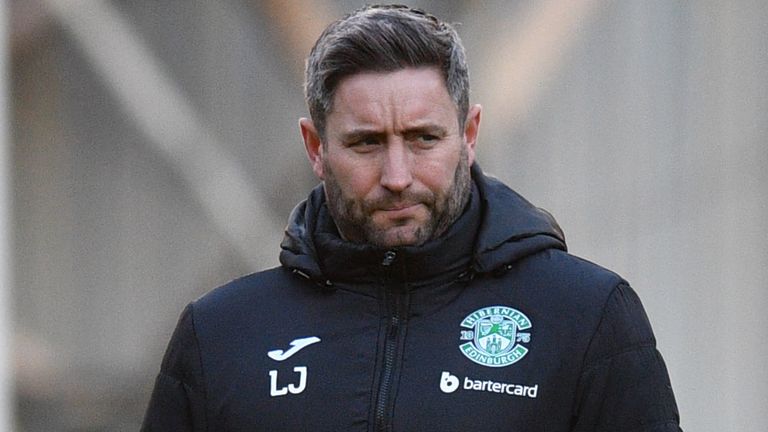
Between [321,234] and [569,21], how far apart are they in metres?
2.65

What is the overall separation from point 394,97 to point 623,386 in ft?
2.25

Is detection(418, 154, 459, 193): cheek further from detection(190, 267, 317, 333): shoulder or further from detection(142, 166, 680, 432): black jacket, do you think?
detection(190, 267, 317, 333): shoulder

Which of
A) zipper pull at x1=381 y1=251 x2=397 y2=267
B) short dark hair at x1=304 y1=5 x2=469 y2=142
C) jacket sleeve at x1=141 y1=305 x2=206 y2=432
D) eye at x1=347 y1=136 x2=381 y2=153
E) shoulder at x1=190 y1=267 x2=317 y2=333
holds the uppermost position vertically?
short dark hair at x1=304 y1=5 x2=469 y2=142

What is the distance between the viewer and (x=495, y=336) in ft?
9.73

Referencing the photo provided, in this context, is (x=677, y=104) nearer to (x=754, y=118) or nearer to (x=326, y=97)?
(x=754, y=118)

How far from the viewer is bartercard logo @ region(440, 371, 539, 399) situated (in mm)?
2887

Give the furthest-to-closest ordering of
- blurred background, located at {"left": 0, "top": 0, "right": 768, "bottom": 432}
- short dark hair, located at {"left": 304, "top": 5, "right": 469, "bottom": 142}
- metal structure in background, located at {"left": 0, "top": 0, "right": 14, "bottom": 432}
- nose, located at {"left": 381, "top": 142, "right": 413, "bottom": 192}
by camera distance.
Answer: blurred background, located at {"left": 0, "top": 0, "right": 768, "bottom": 432} → metal structure in background, located at {"left": 0, "top": 0, "right": 14, "bottom": 432} → short dark hair, located at {"left": 304, "top": 5, "right": 469, "bottom": 142} → nose, located at {"left": 381, "top": 142, "right": 413, "bottom": 192}

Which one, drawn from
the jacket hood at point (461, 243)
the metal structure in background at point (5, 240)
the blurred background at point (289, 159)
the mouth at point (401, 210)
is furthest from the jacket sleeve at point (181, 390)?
the blurred background at point (289, 159)

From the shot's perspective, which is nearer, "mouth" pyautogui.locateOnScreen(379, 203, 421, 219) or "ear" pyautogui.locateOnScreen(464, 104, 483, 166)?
"mouth" pyautogui.locateOnScreen(379, 203, 421, 219)

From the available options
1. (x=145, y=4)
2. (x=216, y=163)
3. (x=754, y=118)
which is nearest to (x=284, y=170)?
(x=216, y=163)

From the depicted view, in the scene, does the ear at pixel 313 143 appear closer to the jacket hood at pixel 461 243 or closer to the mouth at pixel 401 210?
the jacket hood at pixel 461 243

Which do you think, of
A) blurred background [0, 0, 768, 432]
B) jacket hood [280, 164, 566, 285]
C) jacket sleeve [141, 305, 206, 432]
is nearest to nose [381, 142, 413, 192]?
jacket hood [280, 164, 566, 285]

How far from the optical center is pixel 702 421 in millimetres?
5656

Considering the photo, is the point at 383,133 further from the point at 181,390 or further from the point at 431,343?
the point at 181,390
